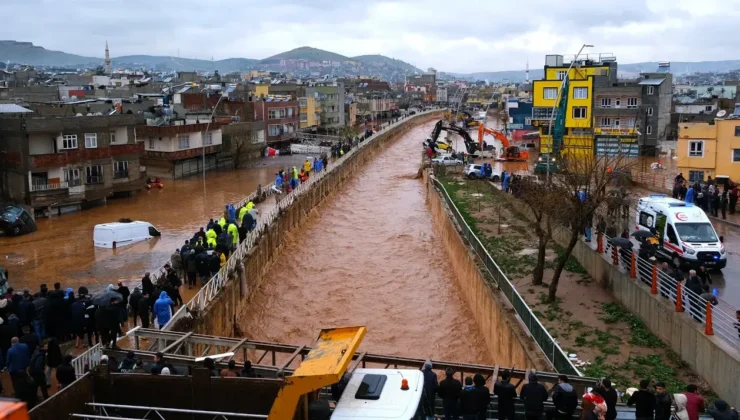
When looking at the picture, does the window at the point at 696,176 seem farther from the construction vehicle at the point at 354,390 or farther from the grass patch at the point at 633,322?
the construction vehicle at the point at 354,390

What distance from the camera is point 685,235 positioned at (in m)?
19.1

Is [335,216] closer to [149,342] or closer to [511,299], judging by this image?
[511,299]

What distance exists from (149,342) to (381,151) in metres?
67.7

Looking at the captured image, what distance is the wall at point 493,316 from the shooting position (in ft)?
50.1

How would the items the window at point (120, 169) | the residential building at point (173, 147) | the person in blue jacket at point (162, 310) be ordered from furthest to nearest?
the residential building at point (173, 147), the window at point (120, 169), the person in blue jacket at point (162, 310)

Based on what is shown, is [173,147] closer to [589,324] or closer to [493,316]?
[493,316]

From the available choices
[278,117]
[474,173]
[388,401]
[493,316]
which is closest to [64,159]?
[474,173]

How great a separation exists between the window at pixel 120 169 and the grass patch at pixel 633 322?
3265cm

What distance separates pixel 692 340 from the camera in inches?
547

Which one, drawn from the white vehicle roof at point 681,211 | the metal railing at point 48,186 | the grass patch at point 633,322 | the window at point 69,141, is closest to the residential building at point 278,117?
the window at point 69,141

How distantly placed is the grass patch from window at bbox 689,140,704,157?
19678 millimetres

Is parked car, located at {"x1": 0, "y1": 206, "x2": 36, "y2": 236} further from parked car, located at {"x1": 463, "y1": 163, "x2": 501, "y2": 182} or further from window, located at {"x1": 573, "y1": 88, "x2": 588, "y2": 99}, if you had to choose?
Answer: window, located at {"x1": 573, "y1": 88, "x2": 588, "y2": 99}

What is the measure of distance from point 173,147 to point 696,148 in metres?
34.9

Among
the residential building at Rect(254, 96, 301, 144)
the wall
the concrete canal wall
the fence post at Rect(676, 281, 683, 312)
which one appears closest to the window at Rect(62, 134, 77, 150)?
the concrete canal wall
